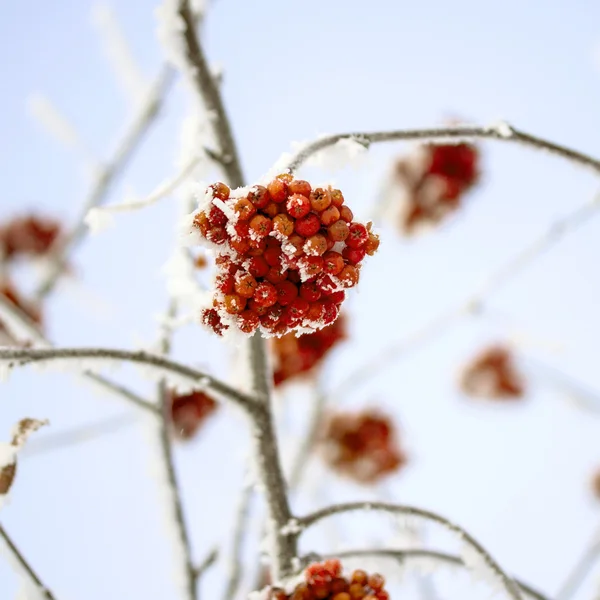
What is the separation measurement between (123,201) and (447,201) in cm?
330

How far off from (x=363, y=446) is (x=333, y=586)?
351cm

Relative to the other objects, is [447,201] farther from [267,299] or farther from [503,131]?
[267,299]

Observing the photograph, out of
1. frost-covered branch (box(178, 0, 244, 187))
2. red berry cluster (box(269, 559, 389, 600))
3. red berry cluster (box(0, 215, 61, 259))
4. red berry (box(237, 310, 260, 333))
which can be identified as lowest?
red berry cluster (box(269, 559, 389, 600))

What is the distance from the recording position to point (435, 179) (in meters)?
4.20

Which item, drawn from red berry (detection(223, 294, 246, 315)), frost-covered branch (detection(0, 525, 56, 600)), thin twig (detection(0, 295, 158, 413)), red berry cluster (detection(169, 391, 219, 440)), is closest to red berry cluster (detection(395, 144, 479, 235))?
red berry cluster (detection(169, 391, 219, 440))

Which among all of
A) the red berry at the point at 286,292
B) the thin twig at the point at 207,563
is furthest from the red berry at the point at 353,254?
the thin twig at the point at 207,563

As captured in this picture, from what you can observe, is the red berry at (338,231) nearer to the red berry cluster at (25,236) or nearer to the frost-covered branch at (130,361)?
the frost-covered branch at (130,361)

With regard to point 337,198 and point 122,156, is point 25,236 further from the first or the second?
point 337,198

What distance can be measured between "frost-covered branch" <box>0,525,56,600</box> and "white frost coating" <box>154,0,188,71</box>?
102 centimetres

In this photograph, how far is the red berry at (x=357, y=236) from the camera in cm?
107

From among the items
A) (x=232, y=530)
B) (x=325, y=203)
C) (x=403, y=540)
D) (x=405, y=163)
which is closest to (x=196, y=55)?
(x=325, y=203)

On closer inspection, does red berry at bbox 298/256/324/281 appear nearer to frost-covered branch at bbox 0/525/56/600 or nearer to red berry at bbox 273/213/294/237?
red berry at bbox 273/213/294/237

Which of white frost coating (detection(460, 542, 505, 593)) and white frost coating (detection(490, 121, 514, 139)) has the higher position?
white frost coating (detection(490, 121, 514, 139))

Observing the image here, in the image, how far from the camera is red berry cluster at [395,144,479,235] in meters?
4.09
